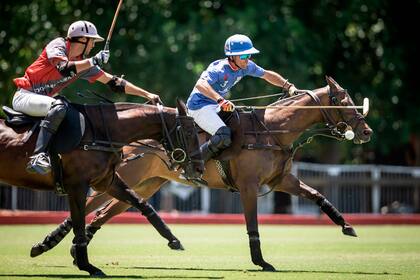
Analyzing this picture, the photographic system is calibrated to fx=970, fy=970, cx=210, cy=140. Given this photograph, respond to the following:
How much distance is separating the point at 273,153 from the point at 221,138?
28.4 inches

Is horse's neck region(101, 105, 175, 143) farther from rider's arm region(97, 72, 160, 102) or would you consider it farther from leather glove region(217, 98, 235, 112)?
leather glove region(217, 98, 235, 112)

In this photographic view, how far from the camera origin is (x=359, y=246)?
13.9 m

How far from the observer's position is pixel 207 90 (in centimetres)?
1059

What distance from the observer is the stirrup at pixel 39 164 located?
921cm

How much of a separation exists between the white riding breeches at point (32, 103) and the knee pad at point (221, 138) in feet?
6.41

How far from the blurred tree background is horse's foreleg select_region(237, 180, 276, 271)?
472 inches

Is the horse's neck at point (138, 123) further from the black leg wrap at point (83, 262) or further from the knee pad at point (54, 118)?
the black leg wrap at point (83, 262)

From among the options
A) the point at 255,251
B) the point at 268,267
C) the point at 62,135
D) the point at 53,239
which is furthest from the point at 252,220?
the point at 62,135

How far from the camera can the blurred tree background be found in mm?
23750

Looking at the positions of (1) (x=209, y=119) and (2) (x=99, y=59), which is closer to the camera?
(2) (x=99, y=59)

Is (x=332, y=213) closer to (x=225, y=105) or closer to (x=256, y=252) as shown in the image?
(x=256, y=252)

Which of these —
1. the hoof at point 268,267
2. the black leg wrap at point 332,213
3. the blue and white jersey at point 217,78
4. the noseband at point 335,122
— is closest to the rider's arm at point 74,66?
the blue and white jersey at point 217,78

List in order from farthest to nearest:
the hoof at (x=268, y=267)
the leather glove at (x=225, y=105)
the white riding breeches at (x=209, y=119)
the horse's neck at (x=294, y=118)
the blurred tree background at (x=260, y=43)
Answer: the blurred tree background at (x=260, y=43)
the horse's neck at (x=294, y=118)
the white riding breeches at (x=209, y=119)
the leather glove at (x=225, y=105)
the hoof at (x=268, y=267)

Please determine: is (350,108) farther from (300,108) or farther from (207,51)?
(207,51)
